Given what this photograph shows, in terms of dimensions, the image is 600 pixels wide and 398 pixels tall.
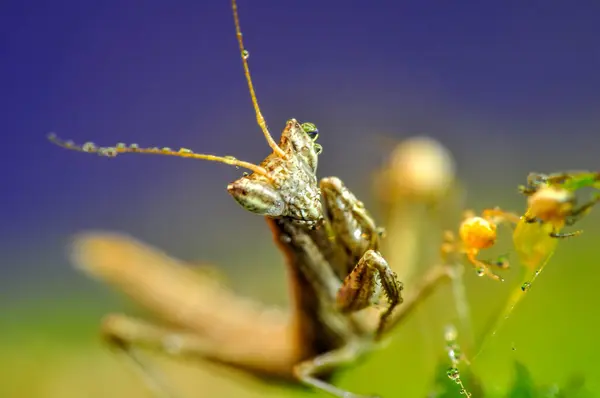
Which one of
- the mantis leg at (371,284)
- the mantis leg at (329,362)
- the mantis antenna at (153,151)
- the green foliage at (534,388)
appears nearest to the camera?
the green foliage at (534,388)

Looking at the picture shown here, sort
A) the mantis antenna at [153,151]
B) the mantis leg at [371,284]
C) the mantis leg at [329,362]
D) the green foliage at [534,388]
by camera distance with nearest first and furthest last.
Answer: the green foliage at [534,388] → the mantis antenna at [153,151] → the mantis leg at [371,284] → the mantis leg at [329,362]

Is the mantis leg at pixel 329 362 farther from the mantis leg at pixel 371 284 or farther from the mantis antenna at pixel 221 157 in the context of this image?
the mantis antenna at pixel 221 157

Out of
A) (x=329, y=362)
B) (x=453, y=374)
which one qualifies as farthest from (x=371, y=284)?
(x=329, y=362)

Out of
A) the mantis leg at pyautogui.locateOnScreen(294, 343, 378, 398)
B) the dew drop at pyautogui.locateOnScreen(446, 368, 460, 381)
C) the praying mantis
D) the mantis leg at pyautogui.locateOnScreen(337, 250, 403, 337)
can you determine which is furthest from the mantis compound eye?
the mantis leg at pyautogui.locateOnScreen(294, 343, 378, 398)

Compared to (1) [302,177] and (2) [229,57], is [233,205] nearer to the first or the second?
(2) [229,57]

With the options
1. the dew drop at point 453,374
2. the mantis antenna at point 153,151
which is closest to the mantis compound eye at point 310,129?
the mantis antenna at point 153,151

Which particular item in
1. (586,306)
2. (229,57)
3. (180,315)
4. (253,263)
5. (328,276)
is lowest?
(586,306)

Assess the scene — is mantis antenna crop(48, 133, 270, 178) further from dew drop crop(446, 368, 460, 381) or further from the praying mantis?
dew drop crop(446, 368, 460, 381)

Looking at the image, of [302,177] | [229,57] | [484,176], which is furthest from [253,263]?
[302,177]

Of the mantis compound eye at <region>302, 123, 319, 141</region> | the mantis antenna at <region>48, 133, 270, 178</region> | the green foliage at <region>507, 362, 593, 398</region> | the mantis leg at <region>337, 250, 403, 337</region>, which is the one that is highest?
the mantis compound eye at <region>302, 123, 319, 141</region>
